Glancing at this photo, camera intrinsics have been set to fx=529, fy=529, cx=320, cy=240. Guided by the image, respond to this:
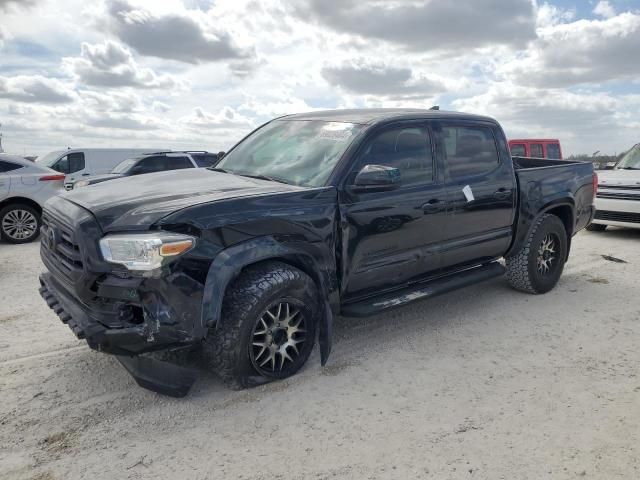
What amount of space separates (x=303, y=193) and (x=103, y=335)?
151 cm

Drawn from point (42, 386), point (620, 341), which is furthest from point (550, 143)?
point (42, 386)

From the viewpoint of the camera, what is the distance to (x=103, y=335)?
295cm

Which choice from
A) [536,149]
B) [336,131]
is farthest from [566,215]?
[536,149]

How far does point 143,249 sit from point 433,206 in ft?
7.86

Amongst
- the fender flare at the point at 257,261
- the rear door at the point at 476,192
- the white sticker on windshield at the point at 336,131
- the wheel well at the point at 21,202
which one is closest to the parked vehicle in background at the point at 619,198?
the rear door at the point at 476,192

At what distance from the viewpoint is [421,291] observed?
4.36 metres

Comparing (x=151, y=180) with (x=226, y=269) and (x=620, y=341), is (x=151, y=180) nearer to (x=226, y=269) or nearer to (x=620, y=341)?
(x=226, y=269)

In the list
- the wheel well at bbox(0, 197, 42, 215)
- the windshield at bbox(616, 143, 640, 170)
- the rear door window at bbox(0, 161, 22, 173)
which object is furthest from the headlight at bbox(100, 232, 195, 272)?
the windshield at bbox(616, 143, 640, 170)

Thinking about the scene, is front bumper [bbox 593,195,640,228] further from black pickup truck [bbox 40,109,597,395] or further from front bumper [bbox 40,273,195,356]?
front bumper [bbox 40,273,195,356]

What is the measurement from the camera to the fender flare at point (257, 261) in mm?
3059

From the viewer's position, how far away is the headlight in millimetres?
2928

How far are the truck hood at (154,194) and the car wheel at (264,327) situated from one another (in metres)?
0.55

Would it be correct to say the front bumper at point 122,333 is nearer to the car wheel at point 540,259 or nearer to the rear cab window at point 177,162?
the car wheel at point 540,259

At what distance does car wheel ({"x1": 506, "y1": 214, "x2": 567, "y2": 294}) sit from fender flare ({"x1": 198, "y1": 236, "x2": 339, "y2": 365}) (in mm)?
2608
